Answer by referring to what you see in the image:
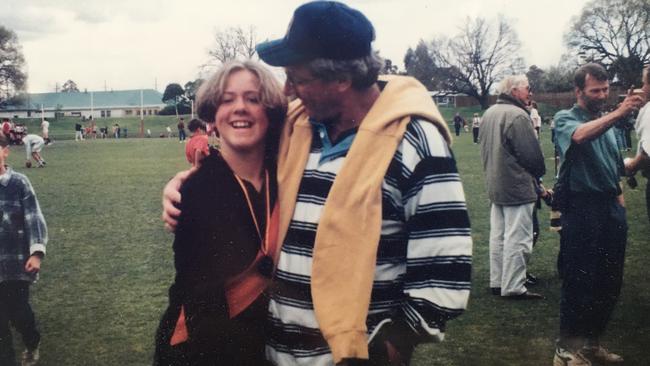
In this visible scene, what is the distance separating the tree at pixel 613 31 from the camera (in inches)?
184

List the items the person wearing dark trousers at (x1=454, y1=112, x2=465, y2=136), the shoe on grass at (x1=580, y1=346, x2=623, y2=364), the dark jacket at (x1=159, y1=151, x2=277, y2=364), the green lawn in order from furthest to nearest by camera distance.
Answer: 1. the person wearing dark trousers at (x1=454, y1=112, x2=465, y2=136)
2. the green lawn
3. the shoe on grass at (x1=580, y1=346, x2=623, y2=364)
4. the dark jacket at (x1=159, y1=151, x2=277, y2=364)

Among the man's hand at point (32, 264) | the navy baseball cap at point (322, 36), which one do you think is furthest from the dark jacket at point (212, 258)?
the man's hand at point (32, 264)

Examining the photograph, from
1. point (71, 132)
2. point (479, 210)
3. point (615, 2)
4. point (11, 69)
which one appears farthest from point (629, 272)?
point (71, 132)

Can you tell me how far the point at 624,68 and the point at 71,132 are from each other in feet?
99.0

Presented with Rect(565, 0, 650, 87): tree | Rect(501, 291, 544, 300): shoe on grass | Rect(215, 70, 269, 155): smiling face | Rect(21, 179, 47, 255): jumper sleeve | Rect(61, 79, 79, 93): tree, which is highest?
Rect(565, 0, 650, 87): tree

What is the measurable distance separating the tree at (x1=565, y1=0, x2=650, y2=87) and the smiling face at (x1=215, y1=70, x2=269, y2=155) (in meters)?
3.12

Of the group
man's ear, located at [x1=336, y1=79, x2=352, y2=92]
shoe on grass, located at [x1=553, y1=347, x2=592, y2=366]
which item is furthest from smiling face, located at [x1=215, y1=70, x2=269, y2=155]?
shoe on grass, located at [x1=553, y1=347, x2=592, y2=366]

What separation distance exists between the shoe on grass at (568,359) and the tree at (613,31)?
204 centimetres

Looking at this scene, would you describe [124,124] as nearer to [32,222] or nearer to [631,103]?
[32,222]

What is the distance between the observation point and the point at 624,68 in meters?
5.51

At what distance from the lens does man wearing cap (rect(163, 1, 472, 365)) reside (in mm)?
1848

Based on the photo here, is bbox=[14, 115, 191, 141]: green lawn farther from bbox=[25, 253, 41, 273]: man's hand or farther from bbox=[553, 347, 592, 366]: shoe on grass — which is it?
bbox=[553, 347, 592, 366]: shoe on grass

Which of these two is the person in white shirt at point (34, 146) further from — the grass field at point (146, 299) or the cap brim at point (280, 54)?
the cap brim at point (280, 54)

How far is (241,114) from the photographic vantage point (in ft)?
6.79
